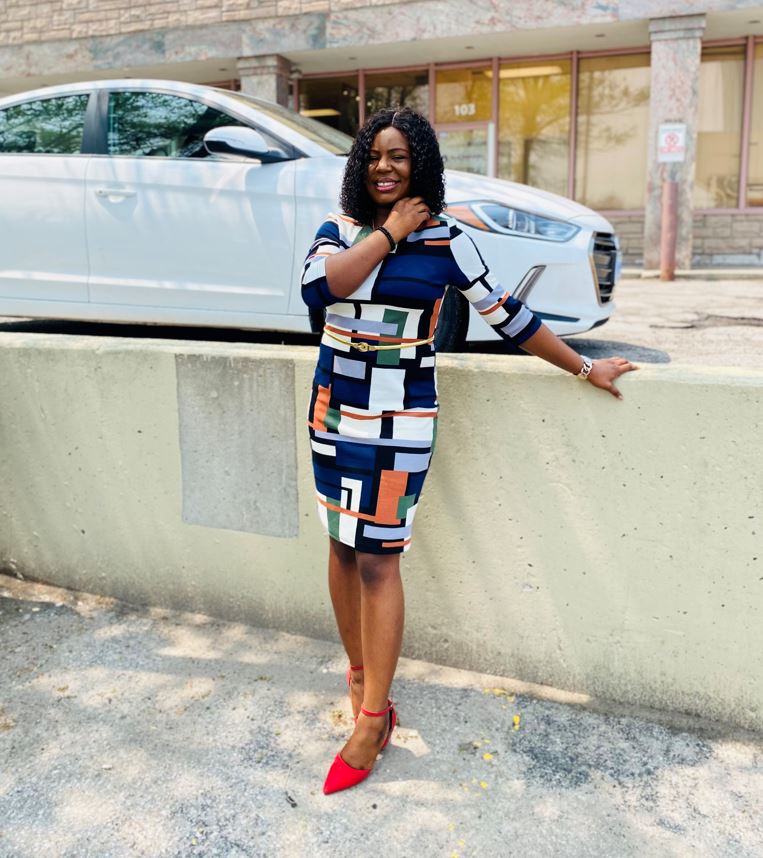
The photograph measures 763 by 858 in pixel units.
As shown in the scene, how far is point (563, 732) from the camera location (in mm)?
2402

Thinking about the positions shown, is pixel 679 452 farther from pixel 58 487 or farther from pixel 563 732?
pixel 58 487

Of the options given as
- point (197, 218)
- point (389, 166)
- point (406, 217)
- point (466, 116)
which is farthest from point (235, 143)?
point (466, 116)

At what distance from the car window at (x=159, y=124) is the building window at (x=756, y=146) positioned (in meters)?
10.8

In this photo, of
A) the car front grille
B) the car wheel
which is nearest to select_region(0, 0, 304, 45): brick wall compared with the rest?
the car front grille

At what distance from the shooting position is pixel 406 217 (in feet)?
6.71

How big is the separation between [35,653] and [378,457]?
1.54m

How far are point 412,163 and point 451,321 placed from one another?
89.6 inches

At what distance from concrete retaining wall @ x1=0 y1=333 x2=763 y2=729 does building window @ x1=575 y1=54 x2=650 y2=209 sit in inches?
473

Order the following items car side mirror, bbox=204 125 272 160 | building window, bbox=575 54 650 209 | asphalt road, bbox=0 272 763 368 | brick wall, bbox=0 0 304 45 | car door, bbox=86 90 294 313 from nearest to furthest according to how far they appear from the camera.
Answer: car side mirror, bbox=204 125 272 160 < car door, bbox=86 90 294 313 < asphalt road, bbox=0 272 763 368 < brick wall, bbox=0 0 304 45 < building window, bbox=575 54 650 209

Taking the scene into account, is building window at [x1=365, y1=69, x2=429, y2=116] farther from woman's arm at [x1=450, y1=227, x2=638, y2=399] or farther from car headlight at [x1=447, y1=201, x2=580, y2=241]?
woman's arm at [x1=450, y1=227, x2=638, y2=399]

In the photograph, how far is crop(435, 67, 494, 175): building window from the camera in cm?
1372

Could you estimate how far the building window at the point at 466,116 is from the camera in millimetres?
13719

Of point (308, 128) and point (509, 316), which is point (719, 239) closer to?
point (308, 128)

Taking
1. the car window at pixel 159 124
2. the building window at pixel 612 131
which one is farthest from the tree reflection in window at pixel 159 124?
the building window at pixel 612 131
